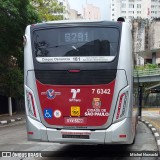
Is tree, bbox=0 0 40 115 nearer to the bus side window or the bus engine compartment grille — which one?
the bus engine compartment grille

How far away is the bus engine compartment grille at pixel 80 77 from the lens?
820cm

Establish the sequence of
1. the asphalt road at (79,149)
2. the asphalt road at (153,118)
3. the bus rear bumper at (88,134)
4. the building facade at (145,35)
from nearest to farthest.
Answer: the bus rear bumper at (88,134) < the asphalt road at (79,149) < the asphalt road at (153,118) < the building facade at (145,35)

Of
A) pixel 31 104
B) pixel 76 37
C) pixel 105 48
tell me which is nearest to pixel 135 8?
pixel 76 37

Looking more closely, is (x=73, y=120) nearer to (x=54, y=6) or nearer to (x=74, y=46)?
(x=74, y=46)

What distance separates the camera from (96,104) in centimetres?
821

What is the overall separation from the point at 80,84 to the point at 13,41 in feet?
48.9

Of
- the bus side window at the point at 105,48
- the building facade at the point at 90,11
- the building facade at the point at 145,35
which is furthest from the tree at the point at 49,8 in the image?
the building facade at the point at 90,11

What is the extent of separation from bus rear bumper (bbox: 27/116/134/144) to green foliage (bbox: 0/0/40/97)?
38.8 feet

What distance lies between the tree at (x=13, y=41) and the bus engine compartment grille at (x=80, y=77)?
37.5ft

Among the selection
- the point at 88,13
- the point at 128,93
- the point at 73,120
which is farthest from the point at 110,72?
the point at 88,13

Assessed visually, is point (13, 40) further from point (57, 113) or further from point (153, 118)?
point (57, 113)

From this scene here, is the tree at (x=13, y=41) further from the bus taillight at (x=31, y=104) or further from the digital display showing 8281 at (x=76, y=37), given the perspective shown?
the bus taillight at (x=31, y=104)

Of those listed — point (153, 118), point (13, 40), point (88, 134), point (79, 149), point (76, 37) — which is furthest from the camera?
point (153, 118)

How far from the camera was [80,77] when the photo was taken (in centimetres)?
824
